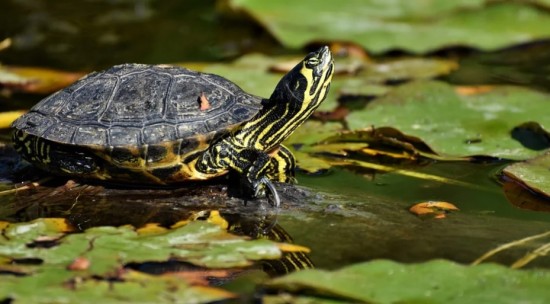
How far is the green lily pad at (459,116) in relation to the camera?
4.22 meters

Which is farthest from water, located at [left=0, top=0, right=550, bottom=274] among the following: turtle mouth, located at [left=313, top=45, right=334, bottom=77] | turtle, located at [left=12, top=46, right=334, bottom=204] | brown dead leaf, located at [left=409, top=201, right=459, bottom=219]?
turtle mouth, located at [left=313, top=45, right=334, bottom=77]

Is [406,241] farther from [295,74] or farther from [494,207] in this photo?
[295,74]

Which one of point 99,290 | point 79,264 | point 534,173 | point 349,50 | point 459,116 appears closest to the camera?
point 99,290

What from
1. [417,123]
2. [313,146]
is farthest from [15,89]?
[417,123]

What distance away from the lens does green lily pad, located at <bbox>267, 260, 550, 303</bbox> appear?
2.51m

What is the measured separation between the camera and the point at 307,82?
376cm

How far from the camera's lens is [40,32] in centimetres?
698

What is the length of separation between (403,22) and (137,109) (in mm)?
3530

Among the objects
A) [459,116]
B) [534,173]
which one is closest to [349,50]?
[459,116]

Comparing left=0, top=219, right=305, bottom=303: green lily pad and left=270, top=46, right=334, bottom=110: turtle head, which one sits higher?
left=270, top=46, right=334, bottom=110: turtle head

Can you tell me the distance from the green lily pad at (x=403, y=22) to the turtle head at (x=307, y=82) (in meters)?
2.26

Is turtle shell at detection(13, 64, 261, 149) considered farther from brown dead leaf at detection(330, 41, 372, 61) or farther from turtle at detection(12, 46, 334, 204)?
brown dead leaf at detection(330, 41, 372, 61)

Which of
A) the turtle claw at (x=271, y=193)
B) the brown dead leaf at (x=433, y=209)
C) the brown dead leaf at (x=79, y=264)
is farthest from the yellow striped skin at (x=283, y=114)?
the brown dead leaf at (x=79, y=264)

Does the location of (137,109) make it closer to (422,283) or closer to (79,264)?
(79,264)
